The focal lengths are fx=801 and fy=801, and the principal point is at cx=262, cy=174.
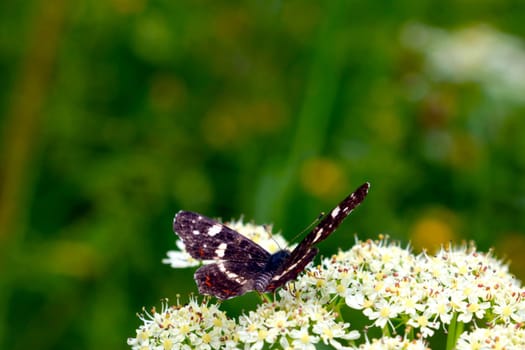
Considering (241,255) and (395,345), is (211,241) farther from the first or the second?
(395,345)

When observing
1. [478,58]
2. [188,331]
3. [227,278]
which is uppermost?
[478,58]

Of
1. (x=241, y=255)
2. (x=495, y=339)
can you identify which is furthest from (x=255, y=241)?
(x=495, y=339)

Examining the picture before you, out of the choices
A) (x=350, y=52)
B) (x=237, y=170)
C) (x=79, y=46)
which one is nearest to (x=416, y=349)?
(x=237, y=170)

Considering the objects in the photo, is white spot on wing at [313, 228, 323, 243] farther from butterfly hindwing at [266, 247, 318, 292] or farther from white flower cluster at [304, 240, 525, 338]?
white flower cluster at [304, 240, 525, 338]

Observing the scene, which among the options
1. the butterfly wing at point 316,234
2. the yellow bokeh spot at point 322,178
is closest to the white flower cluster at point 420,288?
the butterfly wing at point 316,234

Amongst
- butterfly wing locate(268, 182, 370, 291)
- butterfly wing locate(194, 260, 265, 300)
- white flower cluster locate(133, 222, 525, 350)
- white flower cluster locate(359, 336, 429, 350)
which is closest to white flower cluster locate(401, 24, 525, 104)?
white flower cluster locate(133, 222, 525, 350)

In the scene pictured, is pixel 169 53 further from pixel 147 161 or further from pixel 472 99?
pixel 472 99
